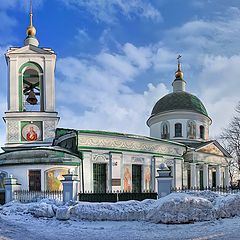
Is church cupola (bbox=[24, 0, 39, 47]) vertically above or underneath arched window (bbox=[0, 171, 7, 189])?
above

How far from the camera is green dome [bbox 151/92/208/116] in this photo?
3797cm

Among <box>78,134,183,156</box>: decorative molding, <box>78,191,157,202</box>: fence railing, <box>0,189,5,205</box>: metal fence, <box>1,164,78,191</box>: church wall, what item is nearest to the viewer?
<box>78,191,157,202</box>: fence railing

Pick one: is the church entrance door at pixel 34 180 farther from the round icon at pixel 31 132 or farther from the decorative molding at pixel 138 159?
the decorative molding at pixel 138 159

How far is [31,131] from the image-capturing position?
1085 inches

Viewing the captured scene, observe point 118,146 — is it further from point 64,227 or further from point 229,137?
point 229,137

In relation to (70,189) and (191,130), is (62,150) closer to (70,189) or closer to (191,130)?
(70,189)

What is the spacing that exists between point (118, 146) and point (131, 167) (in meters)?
1.86

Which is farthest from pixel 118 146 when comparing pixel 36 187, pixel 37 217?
pixel 37 217

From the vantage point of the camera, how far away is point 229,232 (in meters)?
10.7

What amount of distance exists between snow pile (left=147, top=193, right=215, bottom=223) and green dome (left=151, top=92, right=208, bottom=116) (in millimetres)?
24579

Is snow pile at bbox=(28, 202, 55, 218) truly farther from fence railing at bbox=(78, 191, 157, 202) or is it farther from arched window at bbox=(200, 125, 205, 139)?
arched window at bbox=(200, 125, 205, 139)

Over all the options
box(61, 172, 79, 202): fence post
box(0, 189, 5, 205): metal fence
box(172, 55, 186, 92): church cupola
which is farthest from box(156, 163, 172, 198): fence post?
box(172, 55, 186, 92): church cupola

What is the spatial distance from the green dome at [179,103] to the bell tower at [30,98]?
1398cm

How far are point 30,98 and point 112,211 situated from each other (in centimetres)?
1767
